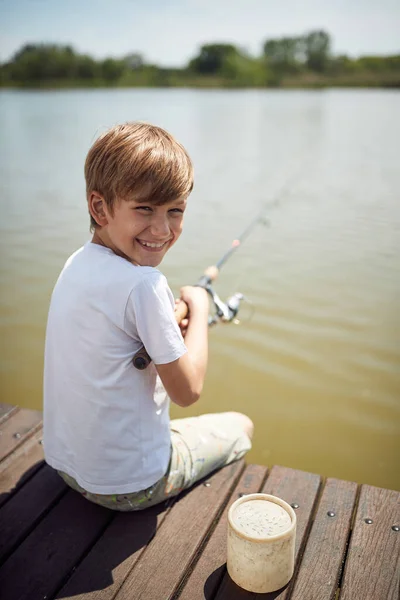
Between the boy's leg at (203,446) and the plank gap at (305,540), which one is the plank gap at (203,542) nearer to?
the boy's leg at (203,446)

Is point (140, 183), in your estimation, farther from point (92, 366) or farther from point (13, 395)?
point (13, 395)

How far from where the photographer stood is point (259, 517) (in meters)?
1.61

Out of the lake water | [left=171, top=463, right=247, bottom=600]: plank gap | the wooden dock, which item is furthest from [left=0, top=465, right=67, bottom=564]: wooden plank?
the lake water

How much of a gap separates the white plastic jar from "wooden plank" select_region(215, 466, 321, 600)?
5 centimetres

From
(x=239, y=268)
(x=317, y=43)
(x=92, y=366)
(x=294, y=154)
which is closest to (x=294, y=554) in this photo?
(x=92, y=366)

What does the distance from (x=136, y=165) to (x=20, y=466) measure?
116cm

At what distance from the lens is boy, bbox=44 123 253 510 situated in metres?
1.57

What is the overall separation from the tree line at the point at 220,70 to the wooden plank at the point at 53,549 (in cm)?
4766

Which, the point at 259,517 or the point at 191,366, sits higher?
the point at 191,366

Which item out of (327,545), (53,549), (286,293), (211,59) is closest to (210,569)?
(327,545)

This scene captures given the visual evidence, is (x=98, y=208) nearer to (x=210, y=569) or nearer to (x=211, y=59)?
(x=210, y=569)

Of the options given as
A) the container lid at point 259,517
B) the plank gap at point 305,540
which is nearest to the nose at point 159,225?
the container lid at point 259,517

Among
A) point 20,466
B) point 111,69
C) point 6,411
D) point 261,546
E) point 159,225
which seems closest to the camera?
point 261,546

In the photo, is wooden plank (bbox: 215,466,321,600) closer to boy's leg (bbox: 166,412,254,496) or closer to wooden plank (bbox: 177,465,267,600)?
wooden plank (bbox: 177,465,267,600)
